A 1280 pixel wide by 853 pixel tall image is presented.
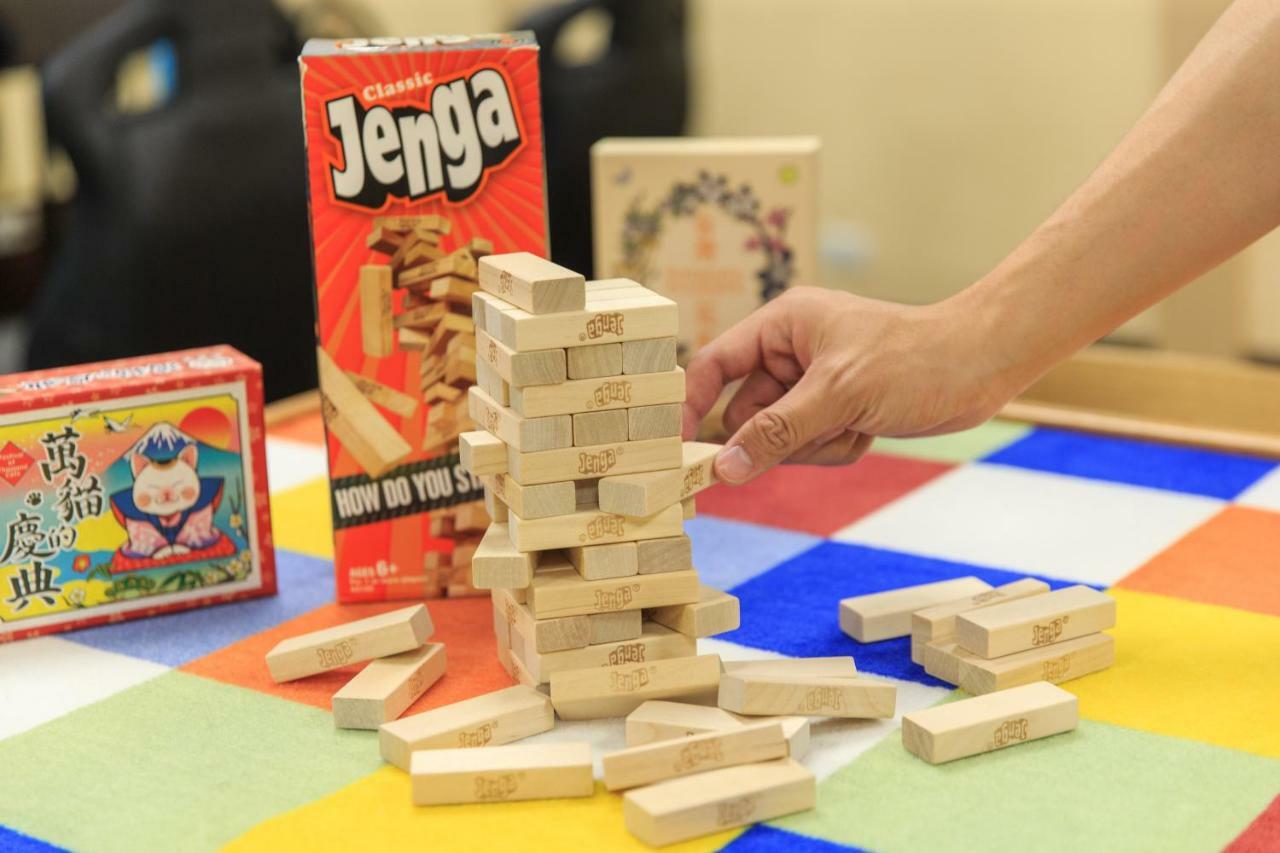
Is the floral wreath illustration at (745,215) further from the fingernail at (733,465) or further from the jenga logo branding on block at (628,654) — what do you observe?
the jenga logo branding on block at (628,654)

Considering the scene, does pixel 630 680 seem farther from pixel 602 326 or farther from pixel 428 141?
pixel 428 141

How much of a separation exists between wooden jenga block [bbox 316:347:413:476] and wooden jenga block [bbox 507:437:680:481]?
26 centimetres

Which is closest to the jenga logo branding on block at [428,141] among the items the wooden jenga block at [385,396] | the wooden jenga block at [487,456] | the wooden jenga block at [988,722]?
the wooden jenga block at [385,396]

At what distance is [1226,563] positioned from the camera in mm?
1279

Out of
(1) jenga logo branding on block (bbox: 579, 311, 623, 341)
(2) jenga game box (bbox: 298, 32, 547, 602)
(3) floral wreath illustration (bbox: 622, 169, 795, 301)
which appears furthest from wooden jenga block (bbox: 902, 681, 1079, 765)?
(3) floral wreath illustration (bbox: 622, 169, 795, 301)

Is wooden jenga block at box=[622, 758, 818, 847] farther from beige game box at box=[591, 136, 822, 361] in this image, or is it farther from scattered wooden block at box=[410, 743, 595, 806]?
beige game box at box=[591, 136, 822, 361]

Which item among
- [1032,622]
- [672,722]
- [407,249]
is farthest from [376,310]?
[1032,622]

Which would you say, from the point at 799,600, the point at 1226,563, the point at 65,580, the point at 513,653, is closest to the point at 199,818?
the point at 513,653

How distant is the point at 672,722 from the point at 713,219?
0.88 metres

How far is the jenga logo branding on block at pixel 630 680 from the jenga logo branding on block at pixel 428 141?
0.45 metres

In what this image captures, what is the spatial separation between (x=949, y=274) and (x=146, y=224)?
5.48 ft

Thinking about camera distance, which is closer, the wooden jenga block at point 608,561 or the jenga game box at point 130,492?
the wooden jenga block at point 608,561

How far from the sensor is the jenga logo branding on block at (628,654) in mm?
1016

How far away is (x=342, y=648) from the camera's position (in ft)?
3.57
